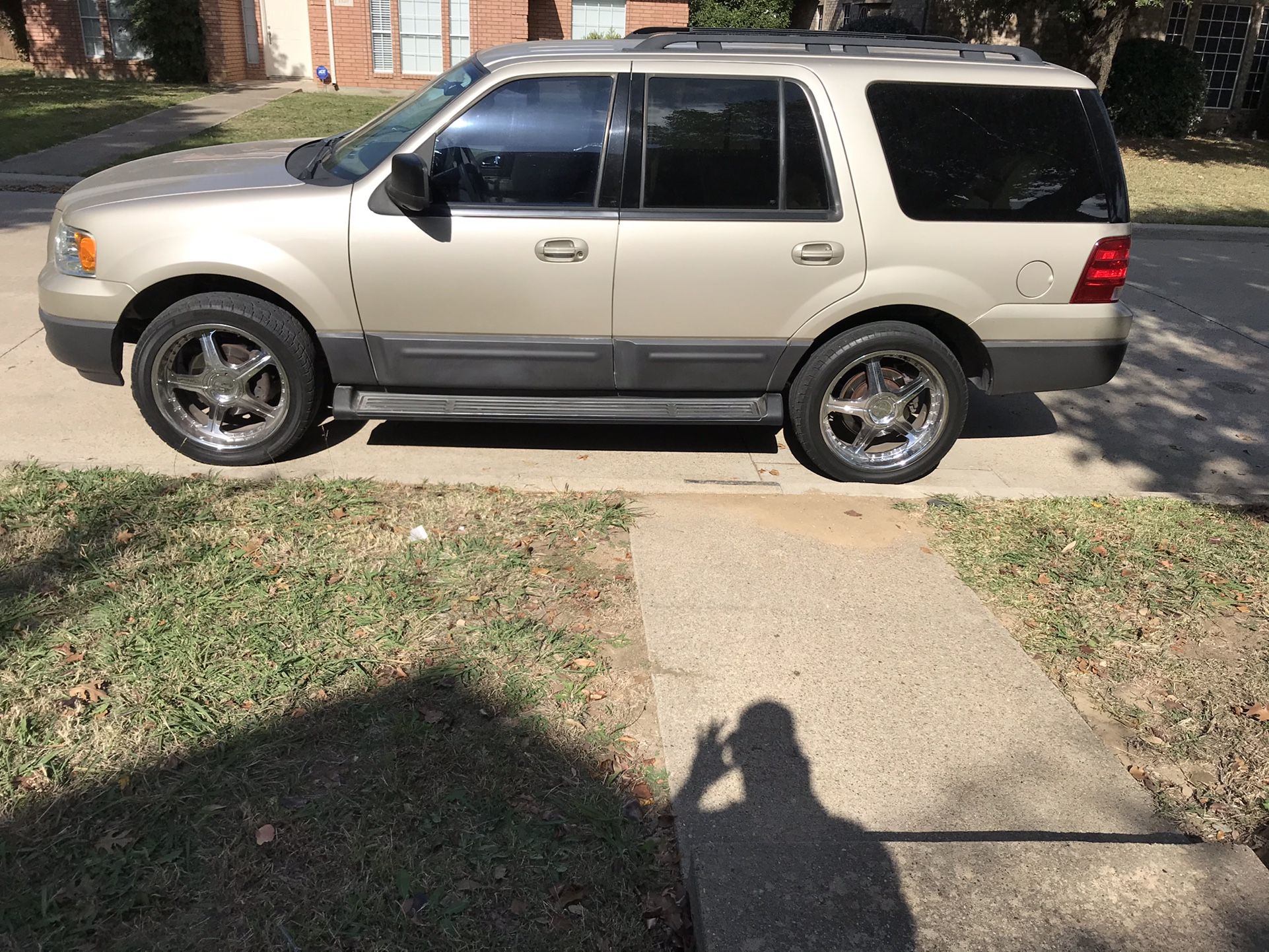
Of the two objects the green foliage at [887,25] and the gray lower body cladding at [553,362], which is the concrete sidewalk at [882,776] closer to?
the gray lower body cladding at [553,362]

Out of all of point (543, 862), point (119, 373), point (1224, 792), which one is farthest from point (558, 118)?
point (1224, 792)

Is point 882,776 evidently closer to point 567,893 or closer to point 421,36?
point 567,893

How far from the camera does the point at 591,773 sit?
3270mm

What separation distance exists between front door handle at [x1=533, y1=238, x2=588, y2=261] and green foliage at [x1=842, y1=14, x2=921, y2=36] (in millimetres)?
18424

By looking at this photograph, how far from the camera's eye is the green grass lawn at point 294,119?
14180 millimetres

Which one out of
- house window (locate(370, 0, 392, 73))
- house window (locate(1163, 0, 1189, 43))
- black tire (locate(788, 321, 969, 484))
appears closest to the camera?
black tire (locate(788, 321, 969, 484))

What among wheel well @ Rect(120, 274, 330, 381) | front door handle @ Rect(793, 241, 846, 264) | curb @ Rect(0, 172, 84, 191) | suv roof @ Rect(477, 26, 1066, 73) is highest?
suv roof @ Rect(477, 26, 1066, 73)

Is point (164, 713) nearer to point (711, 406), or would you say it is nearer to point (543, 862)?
point (543, 862)

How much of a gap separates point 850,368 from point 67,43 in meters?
23.6

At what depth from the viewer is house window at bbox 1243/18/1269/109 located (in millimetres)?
22594

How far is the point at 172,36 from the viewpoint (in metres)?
21.4

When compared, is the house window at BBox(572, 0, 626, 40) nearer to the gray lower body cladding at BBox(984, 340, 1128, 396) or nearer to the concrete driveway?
the concrete driveway

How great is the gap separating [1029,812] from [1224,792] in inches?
27.8

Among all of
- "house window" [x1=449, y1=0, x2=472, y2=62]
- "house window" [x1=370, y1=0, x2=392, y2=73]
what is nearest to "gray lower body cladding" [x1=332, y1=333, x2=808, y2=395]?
"house window" [x1=449, y1=0, x2=472, y2=62]
